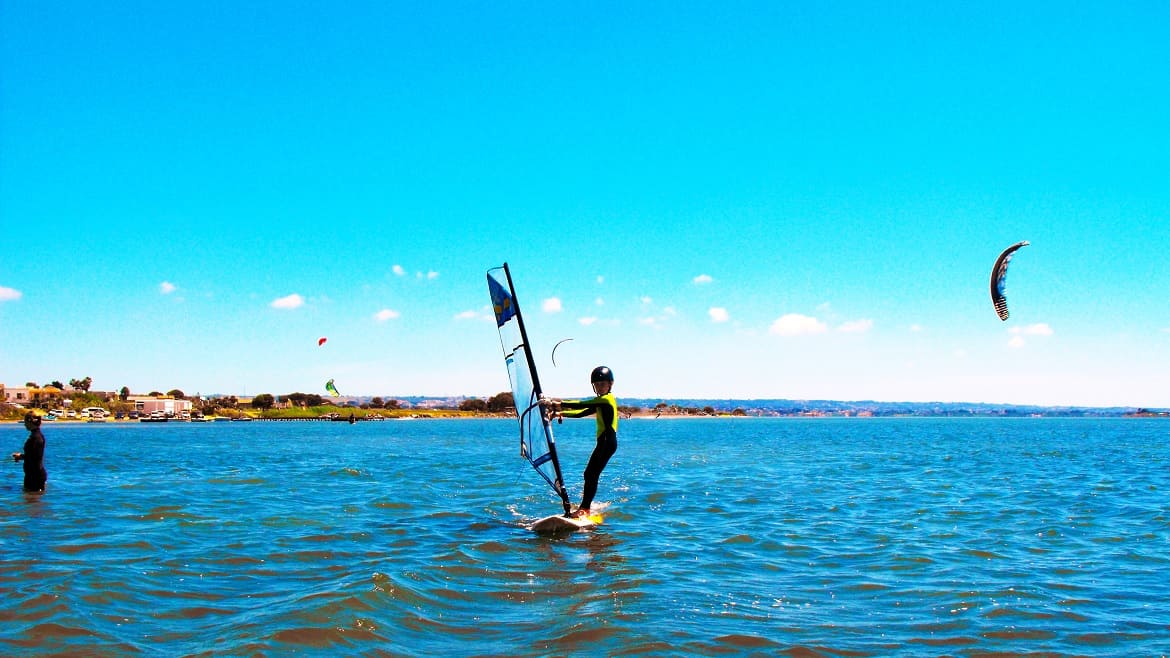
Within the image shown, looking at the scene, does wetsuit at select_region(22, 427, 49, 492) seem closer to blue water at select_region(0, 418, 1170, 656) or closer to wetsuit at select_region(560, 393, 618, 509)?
blue water at select_region(0, 418, 1170, 656)

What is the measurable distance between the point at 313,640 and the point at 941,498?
46.5 ft

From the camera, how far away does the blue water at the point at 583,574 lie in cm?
638

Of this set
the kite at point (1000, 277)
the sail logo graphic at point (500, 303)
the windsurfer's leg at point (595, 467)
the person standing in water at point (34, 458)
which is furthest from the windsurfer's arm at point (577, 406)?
the person standing in water at point (34, 458)

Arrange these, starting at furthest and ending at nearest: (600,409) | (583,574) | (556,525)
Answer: (556,525) < (600,409) < (583,574)

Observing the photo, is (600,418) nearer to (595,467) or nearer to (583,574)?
(595,467)

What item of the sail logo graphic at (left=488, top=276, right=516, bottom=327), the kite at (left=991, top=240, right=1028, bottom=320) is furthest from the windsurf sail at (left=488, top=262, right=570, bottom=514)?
the kite at (left=991, top=240, right=1028, bottom=320)

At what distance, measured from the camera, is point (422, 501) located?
1584 cm

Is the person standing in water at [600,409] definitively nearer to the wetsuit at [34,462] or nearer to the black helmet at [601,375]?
the black helmet at [601,375]

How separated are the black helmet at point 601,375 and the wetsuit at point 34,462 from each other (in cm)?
1192

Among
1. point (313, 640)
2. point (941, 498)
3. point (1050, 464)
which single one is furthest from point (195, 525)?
point (1050, 464)

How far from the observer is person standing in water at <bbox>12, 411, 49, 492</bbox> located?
15.9 m

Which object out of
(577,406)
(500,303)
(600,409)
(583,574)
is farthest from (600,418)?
(583,574)

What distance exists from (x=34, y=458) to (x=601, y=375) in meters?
12.6

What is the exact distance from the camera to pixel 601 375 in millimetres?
10820
